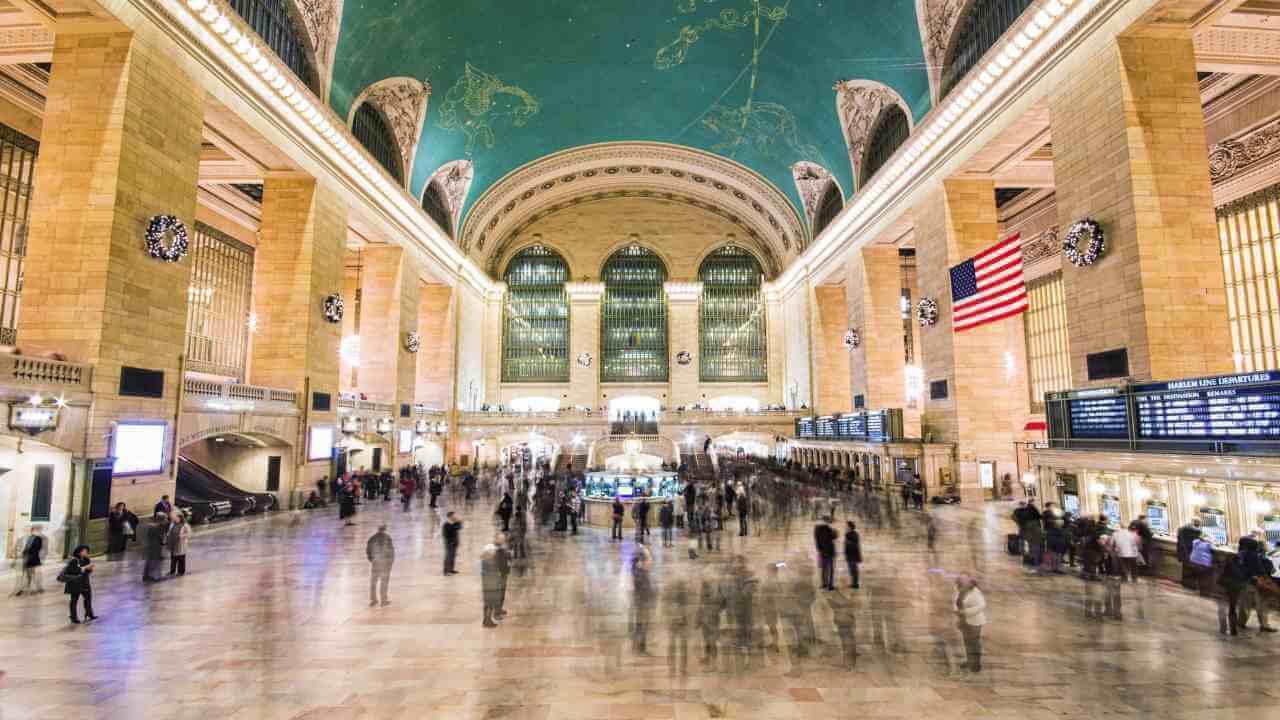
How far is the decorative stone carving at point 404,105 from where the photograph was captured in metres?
21.8

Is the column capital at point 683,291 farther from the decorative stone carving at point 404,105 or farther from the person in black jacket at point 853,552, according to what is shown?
the person in black jacket at point 853,552

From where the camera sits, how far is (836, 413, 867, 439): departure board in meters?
22.9

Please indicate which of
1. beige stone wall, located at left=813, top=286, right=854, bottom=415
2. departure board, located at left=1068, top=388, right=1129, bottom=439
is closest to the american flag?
departure board, located at left=1068, top=388, right=1129, bottom=439

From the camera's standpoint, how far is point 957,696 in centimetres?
495

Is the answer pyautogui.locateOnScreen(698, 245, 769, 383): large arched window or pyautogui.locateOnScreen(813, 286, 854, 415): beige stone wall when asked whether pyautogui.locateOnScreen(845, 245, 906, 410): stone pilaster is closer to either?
pyautogui.locateOnScreen(813, 286, 854, 415): beige stone wall

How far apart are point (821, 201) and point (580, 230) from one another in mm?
16419

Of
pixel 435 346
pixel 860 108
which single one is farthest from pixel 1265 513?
pixel 435 346

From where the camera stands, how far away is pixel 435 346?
3228 centimetres

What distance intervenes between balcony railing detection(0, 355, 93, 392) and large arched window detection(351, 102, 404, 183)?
42.7ft

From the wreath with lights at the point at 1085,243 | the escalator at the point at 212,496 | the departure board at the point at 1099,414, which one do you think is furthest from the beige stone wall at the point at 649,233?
the departure board at the point at 1099,414

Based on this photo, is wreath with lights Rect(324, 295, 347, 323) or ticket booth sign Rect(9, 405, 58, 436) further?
wreath with lights Rect(324, 295, 347, 323)

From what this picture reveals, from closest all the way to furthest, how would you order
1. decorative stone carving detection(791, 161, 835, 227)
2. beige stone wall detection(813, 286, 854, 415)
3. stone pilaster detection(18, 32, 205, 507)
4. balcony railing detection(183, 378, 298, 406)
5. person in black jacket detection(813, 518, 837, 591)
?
person in black jacket detection(813, 518, 837, 591), stone pilaster detection(18, 32, 205, 507), balcony railing detection(183, 378, 298, 406), decorative stone carving detection(791, 161, 835, 227), beige stone wall detection(813, 286, 854, 415)

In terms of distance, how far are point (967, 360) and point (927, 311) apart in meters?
2.06

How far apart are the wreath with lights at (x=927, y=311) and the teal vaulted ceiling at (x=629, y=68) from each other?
244 inches
